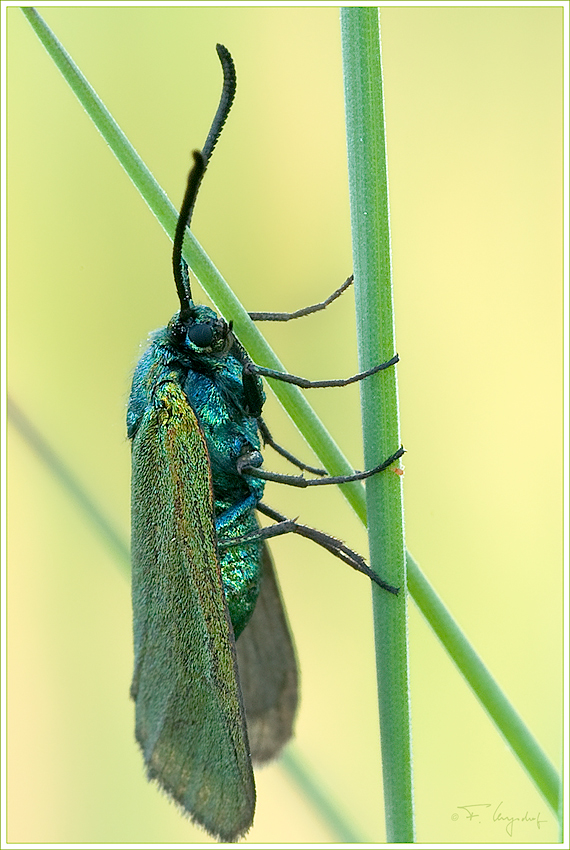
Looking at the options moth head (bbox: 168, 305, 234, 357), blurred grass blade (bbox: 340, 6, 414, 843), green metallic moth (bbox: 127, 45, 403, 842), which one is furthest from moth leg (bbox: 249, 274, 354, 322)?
blurred grass blade (bbox: 340, 6, 414, 843)

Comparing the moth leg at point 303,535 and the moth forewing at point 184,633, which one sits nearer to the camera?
the moth forewing at point 184,633

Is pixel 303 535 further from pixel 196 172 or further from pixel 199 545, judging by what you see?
pixel 196 172

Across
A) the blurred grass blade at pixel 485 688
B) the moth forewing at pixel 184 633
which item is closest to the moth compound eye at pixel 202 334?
the moth forewing at pixel 184 633

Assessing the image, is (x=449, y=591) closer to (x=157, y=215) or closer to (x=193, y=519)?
(x=193, y=519)

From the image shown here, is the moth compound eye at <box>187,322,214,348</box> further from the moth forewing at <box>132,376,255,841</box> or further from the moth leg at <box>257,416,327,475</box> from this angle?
the moth leg at <box>257,416,327,475</box>

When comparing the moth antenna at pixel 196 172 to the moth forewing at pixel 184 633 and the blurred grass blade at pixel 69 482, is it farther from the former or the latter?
the blurred grass blade at pixel 69 482

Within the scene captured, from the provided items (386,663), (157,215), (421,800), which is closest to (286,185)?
(157,215)
